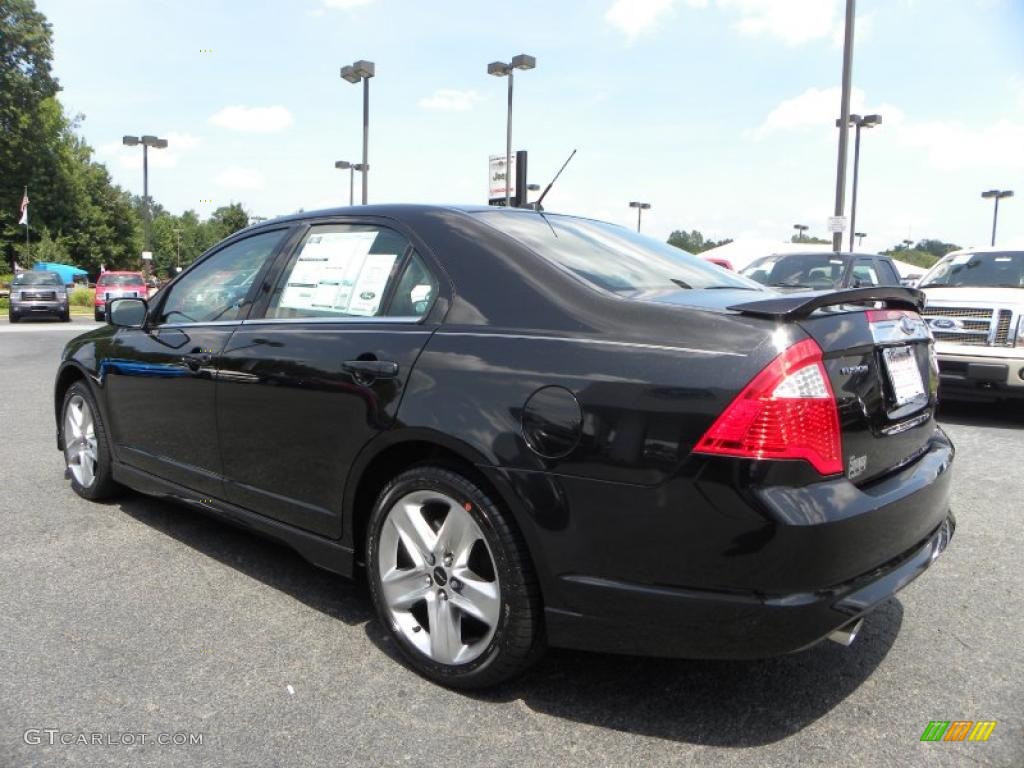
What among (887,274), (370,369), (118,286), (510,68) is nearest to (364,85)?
(510,68)

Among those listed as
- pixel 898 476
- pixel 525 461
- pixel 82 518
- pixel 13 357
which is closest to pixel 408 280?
pixel 525 461

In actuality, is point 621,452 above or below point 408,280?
below

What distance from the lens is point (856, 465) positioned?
2.28 meters

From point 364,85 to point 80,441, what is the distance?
20525mm

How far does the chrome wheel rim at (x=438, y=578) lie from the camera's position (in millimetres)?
2557

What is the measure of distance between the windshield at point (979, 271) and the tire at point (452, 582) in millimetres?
7466

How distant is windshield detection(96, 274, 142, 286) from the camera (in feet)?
94.3

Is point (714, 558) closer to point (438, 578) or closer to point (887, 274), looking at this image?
point (438, 578)

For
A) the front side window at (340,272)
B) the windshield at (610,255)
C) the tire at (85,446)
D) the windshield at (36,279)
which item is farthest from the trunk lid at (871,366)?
the windshield at (36,279)

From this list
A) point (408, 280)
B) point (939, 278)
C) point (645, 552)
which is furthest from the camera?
point (939, 278)

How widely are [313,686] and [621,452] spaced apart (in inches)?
51.4

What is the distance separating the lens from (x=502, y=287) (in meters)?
2.68

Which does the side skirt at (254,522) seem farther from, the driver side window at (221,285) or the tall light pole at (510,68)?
the tall light pole at (510,68)

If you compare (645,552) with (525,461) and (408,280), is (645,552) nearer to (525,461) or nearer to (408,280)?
(525,461)
